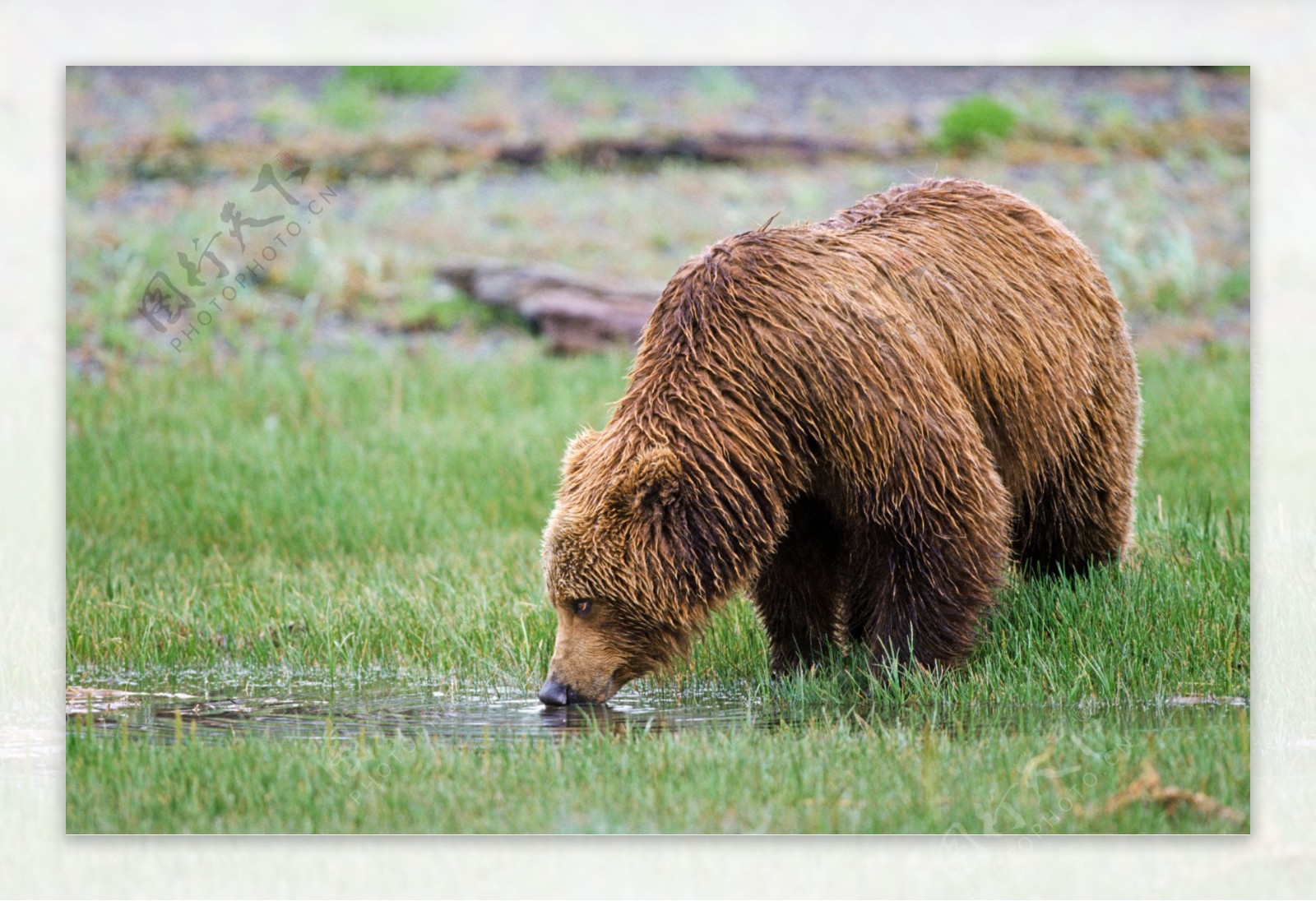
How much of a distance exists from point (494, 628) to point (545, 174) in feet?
14.6

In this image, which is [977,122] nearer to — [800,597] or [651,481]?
[800,597]

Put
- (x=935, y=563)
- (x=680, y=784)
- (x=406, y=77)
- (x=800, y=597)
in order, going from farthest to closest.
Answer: (x=406, y=77), (x=800, y=597), (x=935, y=563), (x=680, y=784)

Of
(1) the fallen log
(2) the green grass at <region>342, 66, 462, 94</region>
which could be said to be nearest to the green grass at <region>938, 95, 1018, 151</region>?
(1) the fallen log

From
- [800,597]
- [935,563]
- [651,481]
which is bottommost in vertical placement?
[800,597]

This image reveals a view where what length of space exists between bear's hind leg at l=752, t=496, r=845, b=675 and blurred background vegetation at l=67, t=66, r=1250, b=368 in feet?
8.16

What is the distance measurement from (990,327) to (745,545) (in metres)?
1.34

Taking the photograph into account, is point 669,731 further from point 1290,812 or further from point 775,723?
point 1290,812

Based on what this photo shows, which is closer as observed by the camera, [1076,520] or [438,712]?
[438,712]

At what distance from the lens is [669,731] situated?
5871 millimetres

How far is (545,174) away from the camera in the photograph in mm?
10758

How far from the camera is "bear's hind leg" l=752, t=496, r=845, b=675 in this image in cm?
643

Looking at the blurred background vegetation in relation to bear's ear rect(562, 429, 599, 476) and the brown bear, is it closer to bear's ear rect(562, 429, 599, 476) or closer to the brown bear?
the brown bear

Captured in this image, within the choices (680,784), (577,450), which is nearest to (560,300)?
(577,450)

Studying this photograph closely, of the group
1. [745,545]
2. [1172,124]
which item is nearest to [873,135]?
[1172,124]
